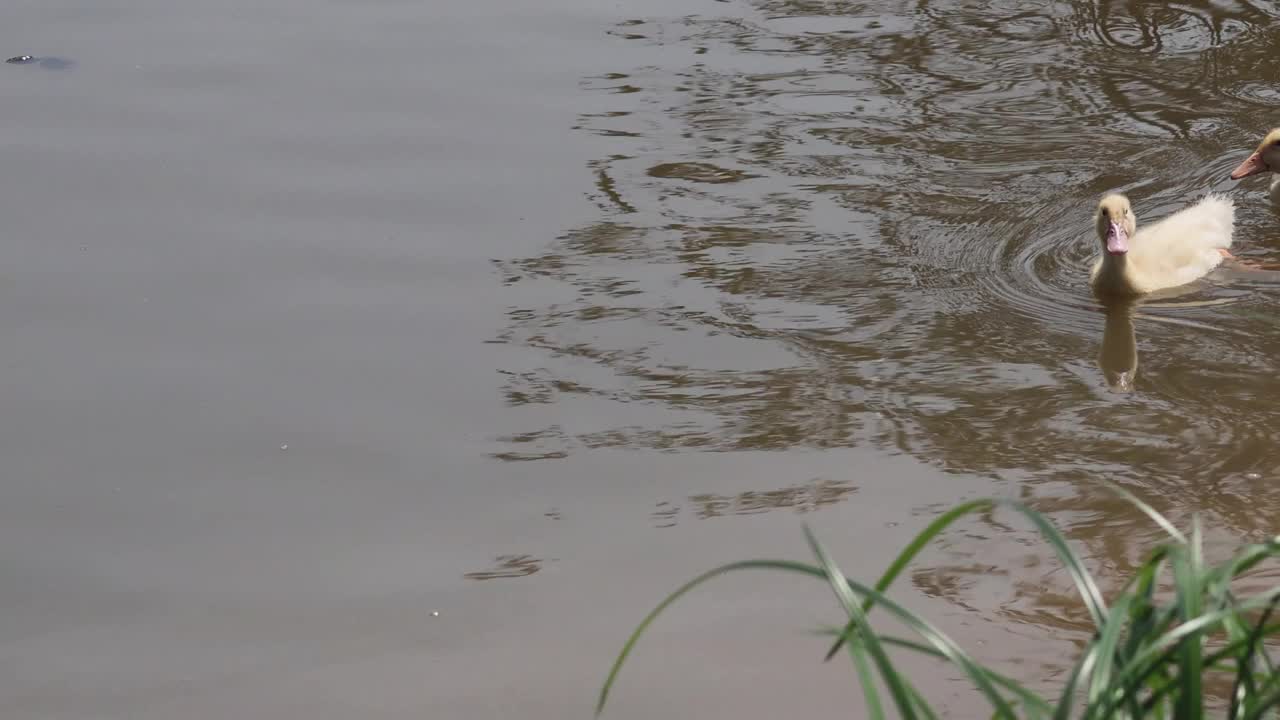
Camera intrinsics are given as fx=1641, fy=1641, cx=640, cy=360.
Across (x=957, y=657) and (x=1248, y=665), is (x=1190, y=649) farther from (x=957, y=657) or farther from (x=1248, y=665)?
(x=957, y=657)

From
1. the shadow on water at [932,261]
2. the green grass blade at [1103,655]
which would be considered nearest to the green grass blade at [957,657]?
the green grass blade at [1103,655]

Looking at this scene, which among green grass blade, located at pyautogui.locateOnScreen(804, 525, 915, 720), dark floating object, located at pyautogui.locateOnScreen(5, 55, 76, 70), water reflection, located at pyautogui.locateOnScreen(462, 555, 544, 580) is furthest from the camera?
dark floating object, located at pyautogui.locateOnScreen(5, 55, 76, 70)

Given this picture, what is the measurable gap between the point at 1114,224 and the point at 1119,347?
58 centimetres

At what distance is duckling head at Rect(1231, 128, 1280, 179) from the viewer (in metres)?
6.35

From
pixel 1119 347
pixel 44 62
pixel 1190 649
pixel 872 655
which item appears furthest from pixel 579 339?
pixel 44 62

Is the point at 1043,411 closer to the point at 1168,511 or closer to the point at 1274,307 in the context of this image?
the point at 1168,511

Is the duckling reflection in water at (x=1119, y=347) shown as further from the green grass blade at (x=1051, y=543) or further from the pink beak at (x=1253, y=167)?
the green grass blade at (x=1051, y=543)

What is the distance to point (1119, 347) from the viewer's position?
16.9 feet

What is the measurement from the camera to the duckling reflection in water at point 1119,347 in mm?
4844

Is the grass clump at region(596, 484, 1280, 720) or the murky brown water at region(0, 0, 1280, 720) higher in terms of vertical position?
the grass clump at region(596, 484, 1280, 720)

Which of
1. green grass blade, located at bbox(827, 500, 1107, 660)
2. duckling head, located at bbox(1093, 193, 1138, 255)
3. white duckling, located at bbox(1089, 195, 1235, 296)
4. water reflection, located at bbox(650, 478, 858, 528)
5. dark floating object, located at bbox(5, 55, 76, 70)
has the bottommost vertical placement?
water reflection, located at bbox(650, 478, 858, 528)

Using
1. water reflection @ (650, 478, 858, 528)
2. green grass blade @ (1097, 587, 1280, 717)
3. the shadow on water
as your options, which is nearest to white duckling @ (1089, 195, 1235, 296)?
the shadow on water

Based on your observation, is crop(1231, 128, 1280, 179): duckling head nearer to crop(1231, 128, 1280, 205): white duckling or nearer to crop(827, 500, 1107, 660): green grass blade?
crop(1231, 128, 1280, 205): white duckling

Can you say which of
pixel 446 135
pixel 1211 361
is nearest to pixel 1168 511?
pixel 1211 361
